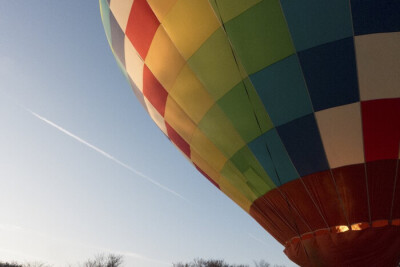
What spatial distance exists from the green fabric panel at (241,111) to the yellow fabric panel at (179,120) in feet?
2.45

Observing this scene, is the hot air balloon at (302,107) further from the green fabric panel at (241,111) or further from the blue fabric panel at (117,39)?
the blue fabric panel at (117,39)

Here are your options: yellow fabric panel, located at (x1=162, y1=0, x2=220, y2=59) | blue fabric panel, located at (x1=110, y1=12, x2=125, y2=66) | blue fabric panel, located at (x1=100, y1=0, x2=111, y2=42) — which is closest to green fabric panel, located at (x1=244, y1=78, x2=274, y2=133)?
yellow fabric panel, located at (x1=162, y1=0, x2=220, y2=59)

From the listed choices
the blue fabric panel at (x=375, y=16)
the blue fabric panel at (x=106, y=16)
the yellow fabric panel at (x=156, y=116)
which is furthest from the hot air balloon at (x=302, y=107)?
the blue fabric panel at (x=106, y=16)

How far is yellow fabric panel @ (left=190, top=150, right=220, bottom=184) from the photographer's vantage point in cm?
528

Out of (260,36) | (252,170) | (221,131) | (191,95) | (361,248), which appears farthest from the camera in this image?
(191,95)

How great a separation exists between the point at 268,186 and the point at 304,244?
32.8 inches

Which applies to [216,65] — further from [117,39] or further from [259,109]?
[117,39]

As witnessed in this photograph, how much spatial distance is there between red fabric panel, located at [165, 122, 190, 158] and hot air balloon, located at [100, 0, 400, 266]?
72 centimetres

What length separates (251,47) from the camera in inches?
160

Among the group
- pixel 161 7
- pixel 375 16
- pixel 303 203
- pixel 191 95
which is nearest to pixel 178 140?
pixel 191 95

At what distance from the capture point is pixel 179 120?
5.19 meters

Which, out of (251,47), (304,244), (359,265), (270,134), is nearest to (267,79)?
(251,47)

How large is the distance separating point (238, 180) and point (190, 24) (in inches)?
90.9

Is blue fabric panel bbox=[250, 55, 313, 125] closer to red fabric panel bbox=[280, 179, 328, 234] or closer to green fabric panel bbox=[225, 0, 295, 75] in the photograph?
green fabric panel bbox=[225, 0, 295, 75]
